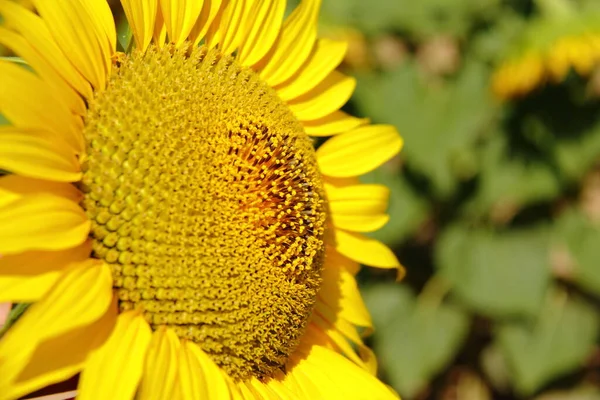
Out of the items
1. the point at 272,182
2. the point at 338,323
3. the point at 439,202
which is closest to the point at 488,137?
the point at 439,202

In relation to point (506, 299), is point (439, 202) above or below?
above

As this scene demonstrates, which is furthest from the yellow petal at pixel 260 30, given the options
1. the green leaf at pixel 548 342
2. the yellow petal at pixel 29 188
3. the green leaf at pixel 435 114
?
the green leaf at pixel 548 342

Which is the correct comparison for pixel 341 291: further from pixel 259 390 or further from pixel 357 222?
pixel 259 390

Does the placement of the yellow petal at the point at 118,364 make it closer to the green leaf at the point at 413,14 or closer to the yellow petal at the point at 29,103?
the yellow petal at the point at 29,103

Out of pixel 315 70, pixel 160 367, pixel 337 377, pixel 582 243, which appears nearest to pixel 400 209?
pixel 582 243

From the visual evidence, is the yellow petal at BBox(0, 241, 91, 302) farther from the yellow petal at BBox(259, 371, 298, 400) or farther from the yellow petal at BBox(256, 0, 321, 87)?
the yellow petal at BBox(256, 0, 321, 87)

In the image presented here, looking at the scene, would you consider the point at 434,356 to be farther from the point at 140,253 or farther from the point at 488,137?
the point at 140,253

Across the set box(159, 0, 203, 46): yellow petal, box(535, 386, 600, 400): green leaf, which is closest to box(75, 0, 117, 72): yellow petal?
box(159, 0, 203, 46): yellow petal
